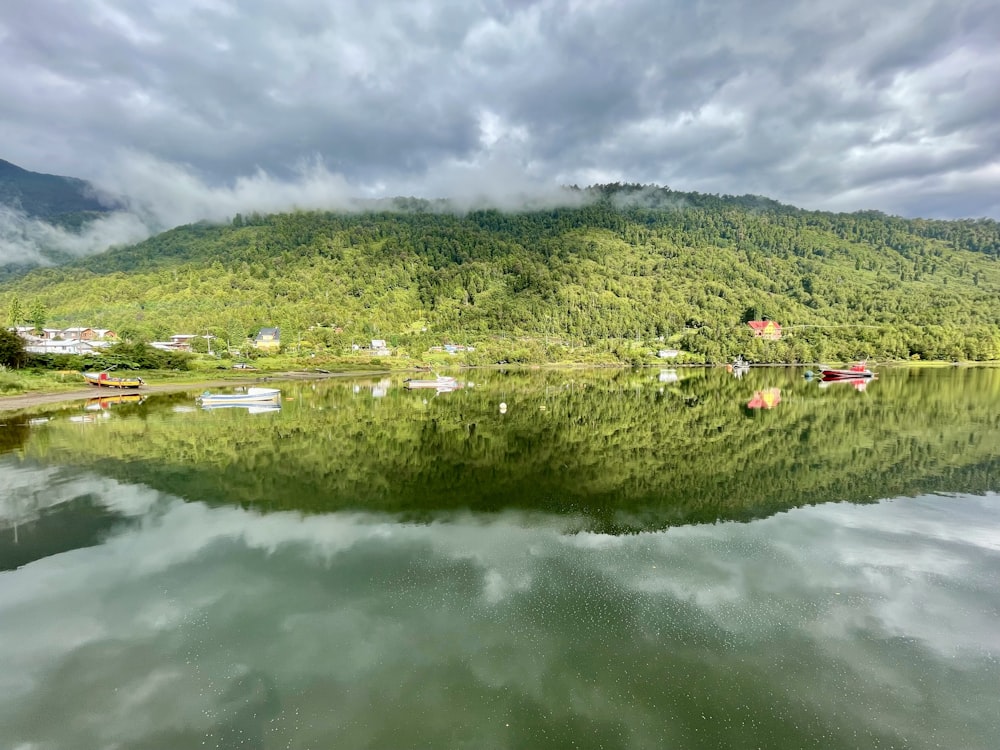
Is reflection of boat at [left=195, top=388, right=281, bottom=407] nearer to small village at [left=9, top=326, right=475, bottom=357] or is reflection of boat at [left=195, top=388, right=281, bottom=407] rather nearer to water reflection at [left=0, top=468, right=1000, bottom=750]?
water reflection at [left=0, top=468, right=1000, bottom=750]

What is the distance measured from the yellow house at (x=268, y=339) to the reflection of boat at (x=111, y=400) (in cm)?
6489

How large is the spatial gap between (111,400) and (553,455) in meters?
49.9

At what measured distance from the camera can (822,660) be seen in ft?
28.4

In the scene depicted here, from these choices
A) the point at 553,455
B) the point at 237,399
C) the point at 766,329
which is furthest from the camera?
the point at 766,329

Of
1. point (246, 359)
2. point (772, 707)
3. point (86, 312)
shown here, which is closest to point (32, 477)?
point (772, 707)

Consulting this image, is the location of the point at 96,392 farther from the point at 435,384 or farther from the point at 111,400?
the point at 435,384

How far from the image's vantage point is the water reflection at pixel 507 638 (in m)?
7.21

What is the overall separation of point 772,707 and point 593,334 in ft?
552

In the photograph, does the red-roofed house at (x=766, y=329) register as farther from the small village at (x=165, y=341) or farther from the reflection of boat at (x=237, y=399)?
the reflection of boat at (x=237, y=399)

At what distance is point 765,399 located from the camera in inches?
1998

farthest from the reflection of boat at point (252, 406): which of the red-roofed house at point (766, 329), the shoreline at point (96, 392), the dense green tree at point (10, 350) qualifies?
the red-roofed house at point (766, 329)

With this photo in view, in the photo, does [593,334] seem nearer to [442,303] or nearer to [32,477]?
[442,303]

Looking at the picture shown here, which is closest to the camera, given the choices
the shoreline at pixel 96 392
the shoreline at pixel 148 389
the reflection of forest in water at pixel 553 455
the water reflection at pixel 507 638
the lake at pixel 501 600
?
the water reflection at pixel 507 638

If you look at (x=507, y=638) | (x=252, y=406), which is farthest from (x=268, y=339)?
(x=507, y=638)
